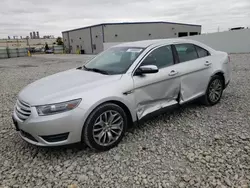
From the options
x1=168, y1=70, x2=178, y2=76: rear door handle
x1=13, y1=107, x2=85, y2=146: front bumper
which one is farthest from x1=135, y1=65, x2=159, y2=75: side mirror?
x1=13, y1=107, x2=85, y2=146: front bumper

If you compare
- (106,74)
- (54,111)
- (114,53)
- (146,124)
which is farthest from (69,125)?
(114,53)

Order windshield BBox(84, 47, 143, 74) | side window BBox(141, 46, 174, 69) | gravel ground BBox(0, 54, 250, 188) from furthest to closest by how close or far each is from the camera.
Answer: side window BBox(141, 46, 174, 69) → windshield BBox(84, 47, 143, 74) → gravel ground BBox(0, 54, 250, 188)

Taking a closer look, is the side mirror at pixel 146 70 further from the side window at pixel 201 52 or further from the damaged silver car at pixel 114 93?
the side window at pixel 201 52

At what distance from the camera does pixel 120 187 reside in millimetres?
2102

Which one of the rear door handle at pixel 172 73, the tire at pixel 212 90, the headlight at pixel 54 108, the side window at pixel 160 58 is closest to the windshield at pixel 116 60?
the side window at pixel 160 58

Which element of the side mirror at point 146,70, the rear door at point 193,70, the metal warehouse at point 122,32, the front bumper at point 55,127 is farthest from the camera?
the metal warehouse at point 122,32

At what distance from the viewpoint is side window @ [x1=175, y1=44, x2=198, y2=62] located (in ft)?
11.8

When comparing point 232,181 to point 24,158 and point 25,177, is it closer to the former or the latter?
point 25,177

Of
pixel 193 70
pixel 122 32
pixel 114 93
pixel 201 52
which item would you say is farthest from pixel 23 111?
pixel 122 32

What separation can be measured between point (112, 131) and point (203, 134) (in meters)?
1.47

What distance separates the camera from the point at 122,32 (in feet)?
110

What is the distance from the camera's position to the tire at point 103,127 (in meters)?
2.52

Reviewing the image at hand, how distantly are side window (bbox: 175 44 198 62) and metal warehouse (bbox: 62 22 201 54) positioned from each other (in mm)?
27608

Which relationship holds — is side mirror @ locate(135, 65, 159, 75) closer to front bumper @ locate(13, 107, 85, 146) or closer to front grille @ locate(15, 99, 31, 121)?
front bumper @ locate(13, 107, 85, 146)
